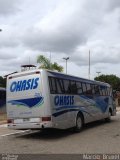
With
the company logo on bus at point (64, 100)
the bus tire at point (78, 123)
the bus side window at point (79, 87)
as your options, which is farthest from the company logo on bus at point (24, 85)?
the bus side window at point (79, 87)

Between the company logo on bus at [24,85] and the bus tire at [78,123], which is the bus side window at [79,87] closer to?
the bus tire at [78,123]

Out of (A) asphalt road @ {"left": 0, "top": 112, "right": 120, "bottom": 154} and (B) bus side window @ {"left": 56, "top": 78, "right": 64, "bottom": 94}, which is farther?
(B) bus side window @ {"left": 56, "top": 78, "right": 64, "bottom": 94}

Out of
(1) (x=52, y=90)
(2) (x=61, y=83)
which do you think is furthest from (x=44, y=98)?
(2) (x=61, y=83)

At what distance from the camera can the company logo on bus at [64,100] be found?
16820 millimetres

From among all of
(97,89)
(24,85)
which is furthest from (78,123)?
(97,89)

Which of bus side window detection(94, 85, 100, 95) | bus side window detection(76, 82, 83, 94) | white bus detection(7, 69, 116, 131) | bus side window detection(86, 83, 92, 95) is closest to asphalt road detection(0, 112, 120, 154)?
white bus detection(7, 69, 116, 131)

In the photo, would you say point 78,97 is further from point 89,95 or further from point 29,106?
point 29,106

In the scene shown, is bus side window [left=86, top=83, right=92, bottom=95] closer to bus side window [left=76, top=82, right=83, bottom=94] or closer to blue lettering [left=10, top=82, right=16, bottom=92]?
bus side window [left=76, top=82, right=83, bottom=94]

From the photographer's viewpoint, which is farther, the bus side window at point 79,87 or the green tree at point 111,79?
the green tree at point 111,79

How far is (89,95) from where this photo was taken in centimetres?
2155

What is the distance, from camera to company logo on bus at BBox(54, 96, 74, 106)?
16.8 m

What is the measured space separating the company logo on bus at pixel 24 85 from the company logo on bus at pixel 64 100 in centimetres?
118

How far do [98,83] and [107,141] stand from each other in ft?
29.5

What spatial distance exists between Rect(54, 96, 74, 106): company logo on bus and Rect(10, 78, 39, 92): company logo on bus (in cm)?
118
